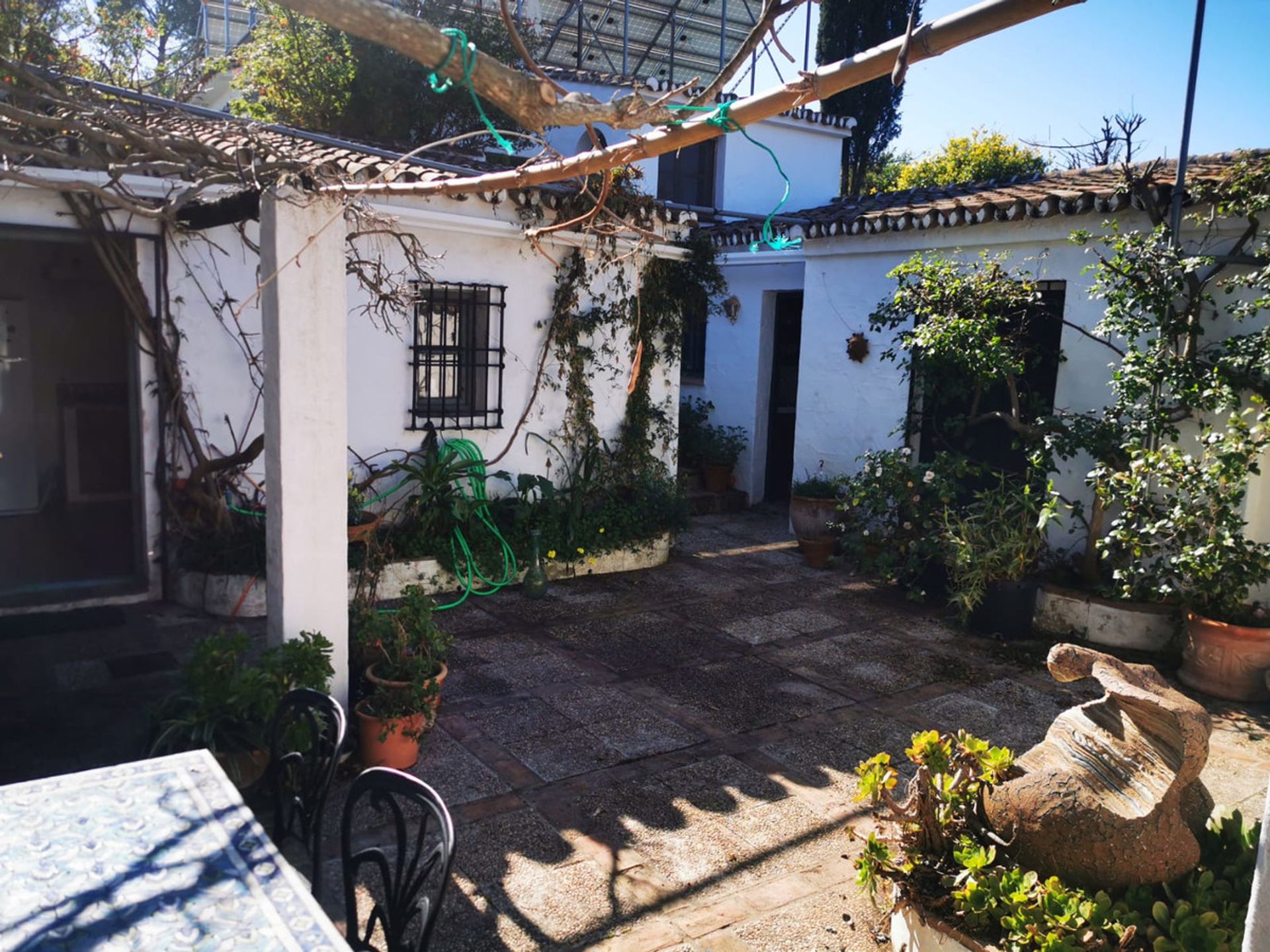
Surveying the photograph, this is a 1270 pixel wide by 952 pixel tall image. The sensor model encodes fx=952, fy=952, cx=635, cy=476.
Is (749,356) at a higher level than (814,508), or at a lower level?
higher

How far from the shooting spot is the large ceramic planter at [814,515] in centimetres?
959

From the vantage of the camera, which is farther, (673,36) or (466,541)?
(673,36)

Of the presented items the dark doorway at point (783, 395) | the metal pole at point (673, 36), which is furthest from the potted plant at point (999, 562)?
the metal pole at point (673, 36)

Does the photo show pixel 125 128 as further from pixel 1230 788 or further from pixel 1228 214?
pixel 1228 214

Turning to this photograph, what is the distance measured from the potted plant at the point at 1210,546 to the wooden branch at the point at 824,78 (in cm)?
471

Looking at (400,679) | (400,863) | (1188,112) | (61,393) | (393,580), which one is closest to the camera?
(400,863)

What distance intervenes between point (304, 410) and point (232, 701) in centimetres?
136

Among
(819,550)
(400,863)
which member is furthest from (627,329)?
(400,863)

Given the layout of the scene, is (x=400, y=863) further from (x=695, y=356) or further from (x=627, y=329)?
(x=695, y=356)

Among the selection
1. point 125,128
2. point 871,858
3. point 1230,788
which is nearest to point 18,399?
point 125,128

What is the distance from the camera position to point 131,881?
2.44 m

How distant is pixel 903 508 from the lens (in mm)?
8109

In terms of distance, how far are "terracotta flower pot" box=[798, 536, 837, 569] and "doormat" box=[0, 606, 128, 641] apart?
5.92 m

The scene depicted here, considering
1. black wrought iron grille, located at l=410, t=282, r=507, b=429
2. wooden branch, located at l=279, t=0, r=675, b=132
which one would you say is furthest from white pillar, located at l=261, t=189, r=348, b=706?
black wrought iron grille, located at l=410, t=282, r=507, b=429
